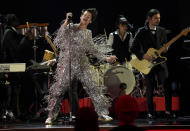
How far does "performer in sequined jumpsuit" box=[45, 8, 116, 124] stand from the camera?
5.66 m

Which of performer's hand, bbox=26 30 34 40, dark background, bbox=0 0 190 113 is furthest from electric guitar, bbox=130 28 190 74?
performer's hand, bbox=26 30 34 40

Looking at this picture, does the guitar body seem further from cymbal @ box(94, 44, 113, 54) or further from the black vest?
the black vest

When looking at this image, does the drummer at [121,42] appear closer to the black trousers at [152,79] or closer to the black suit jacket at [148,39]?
the black suit jacket at [148,39]

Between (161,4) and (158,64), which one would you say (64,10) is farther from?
(158,64)

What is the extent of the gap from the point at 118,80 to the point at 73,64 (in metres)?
1.45

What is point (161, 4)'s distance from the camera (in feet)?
27.5

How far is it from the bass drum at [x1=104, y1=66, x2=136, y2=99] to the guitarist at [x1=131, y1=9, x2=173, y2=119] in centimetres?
64

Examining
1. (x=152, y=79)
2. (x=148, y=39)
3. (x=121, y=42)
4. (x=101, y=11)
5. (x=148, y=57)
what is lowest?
(x=152, y=79)

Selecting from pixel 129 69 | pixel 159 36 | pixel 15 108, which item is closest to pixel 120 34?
pixel 129 69

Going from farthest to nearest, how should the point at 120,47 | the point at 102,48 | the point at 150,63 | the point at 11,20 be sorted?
the point at 120,47 → the point at 11,20 → the point at 150,63 → the point at 102,48

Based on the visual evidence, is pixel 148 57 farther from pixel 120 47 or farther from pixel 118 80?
pixel 120 47

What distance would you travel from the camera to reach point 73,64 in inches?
225

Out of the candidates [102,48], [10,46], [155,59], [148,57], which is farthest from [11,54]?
[155,59]

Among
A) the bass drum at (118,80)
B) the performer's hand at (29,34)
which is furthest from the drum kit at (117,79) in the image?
the performer's hand at (29,34)
